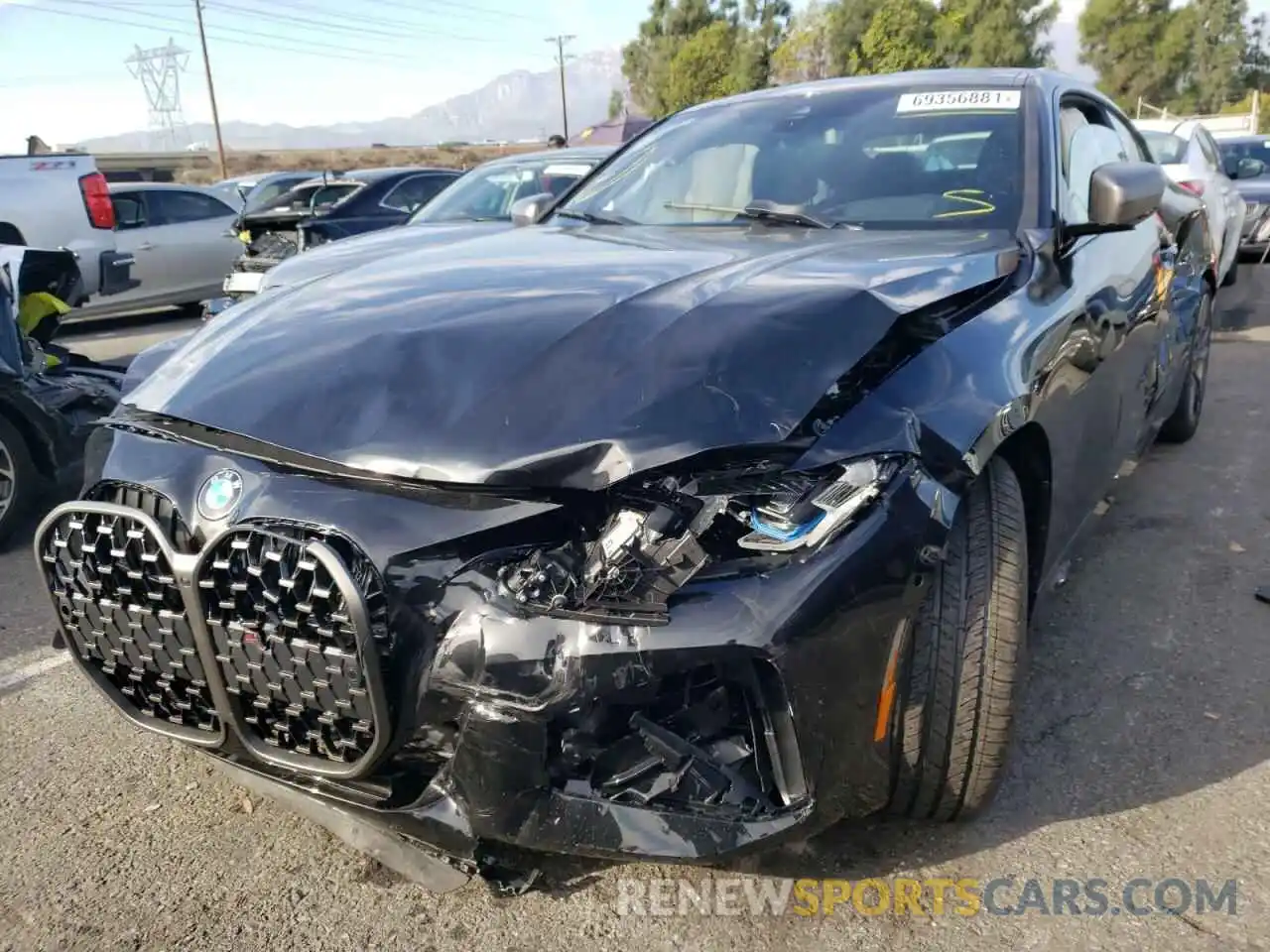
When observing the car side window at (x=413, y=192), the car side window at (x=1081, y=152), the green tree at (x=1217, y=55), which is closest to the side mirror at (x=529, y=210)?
the car side window at (x=1081, y=152)

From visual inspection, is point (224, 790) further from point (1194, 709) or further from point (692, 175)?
point (1194, 709)

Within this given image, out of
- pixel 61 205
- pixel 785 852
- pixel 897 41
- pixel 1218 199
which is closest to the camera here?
pixel 785 852

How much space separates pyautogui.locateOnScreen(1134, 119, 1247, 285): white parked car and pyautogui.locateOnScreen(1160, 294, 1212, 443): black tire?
284 cm

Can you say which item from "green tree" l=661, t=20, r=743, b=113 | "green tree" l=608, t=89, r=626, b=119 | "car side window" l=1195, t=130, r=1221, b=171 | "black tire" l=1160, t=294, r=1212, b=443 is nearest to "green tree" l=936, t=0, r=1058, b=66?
"green tree" l=661, t=20, r=743, b=113

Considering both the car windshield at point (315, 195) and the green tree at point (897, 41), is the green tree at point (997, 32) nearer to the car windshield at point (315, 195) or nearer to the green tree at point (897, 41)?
Answer: the green tree at point (897, 41)

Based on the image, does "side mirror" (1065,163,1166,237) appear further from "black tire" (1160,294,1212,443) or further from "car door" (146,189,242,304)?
"car door" (146,189,242,304)

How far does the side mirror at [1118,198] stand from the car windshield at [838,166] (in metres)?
0.20

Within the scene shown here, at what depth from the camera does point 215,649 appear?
185cm

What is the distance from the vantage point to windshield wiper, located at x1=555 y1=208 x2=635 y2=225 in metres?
3.30

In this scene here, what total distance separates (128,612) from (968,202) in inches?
90.7

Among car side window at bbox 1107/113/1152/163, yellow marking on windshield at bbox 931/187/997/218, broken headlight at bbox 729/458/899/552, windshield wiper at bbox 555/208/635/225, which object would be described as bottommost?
broken headlight at bbox 729/458/899/552

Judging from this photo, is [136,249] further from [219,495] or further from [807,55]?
[807,55]

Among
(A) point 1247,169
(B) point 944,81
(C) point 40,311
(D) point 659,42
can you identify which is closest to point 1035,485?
(B) point 944,81

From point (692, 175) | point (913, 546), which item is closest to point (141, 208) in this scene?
point (692, 175)
